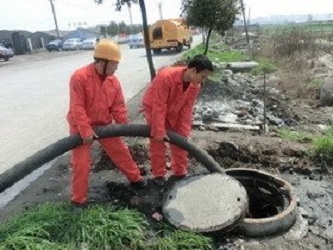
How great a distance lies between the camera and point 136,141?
19.9 feet

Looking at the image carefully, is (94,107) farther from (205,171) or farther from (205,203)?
(205,171)

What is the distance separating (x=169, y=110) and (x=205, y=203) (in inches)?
44.2

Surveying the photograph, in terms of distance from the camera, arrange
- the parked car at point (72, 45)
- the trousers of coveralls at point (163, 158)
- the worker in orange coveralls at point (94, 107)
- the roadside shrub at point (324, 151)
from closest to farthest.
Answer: the worker in orange coveralls at point (94, 107) < the trousers of coveralls at point (163, 158) < the roadside shrub at point (324, 151) < the parked car at point (72, 45)

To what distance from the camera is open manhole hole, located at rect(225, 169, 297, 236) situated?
3979 millimetres

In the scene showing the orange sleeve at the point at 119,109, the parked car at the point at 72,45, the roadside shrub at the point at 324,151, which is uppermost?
the orange sleeve at the point at 119,109

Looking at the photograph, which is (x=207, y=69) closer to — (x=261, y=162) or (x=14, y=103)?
(x=261, y=162)

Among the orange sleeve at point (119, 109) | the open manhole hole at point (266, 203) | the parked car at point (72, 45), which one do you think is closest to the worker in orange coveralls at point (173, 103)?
the orange sleeve at point (119, 109)

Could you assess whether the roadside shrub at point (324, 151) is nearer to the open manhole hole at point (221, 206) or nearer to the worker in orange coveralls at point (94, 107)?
the open manhole hole at point (221, 206)

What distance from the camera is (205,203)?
4.14 meters

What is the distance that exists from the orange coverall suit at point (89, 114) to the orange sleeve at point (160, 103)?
0.44 m

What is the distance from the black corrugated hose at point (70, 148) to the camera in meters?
3.97

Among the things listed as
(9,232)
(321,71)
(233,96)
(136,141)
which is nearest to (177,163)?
(136,141)

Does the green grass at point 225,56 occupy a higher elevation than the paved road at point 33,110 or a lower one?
lower

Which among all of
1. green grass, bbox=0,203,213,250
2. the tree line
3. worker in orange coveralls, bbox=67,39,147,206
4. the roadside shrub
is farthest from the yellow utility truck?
green grass, bbox=0,203,213,250
